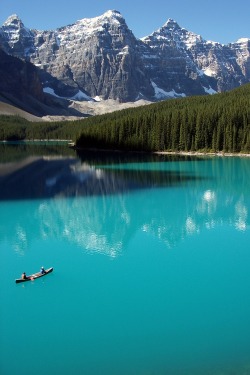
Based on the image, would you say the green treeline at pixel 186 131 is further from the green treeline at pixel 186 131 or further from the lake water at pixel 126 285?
the lake water at pixel 126 285

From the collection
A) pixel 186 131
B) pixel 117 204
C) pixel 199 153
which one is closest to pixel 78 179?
pixel 117 204

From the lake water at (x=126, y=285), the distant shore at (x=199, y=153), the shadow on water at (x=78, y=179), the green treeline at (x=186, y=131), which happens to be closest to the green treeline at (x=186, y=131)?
the green treeline at (x=186, y=131)

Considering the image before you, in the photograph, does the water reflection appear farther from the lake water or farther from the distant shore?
the distant shore

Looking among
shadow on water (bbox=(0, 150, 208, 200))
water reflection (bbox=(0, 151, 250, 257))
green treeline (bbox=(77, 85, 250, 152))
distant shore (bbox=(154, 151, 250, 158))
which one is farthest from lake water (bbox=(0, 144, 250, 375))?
green treeline (bbox=(77, 85, 250, 152))

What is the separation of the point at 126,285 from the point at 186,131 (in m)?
91.7

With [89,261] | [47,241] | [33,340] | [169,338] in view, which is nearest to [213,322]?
[169,338]

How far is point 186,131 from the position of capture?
4392 inches

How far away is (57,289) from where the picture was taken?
22766 millimetres

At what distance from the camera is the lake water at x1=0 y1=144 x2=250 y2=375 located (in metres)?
16.2

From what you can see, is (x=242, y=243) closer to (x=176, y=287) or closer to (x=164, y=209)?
(x=176, y=287)

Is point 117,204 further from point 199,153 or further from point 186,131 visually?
point 186,131

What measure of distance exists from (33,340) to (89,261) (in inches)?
390

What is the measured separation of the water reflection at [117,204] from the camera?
3434cm

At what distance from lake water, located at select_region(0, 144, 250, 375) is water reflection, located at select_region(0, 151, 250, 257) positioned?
17 cm
